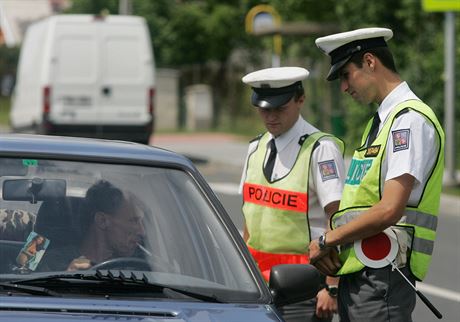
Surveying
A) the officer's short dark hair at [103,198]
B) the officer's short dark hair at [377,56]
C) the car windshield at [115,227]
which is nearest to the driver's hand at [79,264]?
the car windshield at [115,227]

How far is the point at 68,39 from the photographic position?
68.0 ft

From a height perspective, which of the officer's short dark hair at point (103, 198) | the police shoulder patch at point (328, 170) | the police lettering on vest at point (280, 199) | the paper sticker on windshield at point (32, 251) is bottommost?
the police lettering on vest at point (280, 199)

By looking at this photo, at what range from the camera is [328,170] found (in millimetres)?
5523

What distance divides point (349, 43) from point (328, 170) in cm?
80

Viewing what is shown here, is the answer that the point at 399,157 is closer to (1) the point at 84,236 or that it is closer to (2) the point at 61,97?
(1) the point at 84,236

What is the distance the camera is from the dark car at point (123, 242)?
13.4 feet

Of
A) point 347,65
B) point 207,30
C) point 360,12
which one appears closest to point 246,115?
point 207,30

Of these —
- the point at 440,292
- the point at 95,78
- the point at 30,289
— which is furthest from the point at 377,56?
the point at 95,78

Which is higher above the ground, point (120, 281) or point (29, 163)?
point (29, 163)

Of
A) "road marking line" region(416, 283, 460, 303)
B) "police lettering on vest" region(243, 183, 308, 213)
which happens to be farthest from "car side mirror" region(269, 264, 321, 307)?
"road marking line" region(416, 283, 460, 303)

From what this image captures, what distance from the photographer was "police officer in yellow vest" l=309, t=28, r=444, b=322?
4.68 metres

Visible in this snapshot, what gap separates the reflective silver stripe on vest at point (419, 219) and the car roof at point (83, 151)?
0.81 m

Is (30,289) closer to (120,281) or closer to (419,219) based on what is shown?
(120,281)

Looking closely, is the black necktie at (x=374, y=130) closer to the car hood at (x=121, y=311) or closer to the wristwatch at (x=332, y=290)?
the wristwatch at (x=332, y=290)
